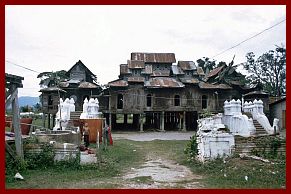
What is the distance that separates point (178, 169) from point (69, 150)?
177 inches

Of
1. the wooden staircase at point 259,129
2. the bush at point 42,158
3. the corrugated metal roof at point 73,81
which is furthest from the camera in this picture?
the corrugated metal roof at point 73,81

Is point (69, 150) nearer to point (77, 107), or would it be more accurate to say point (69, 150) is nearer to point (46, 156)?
point (46, 156)

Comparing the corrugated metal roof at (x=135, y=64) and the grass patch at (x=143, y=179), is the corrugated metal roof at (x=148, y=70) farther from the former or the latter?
the grass patch at (x=143, y=179)

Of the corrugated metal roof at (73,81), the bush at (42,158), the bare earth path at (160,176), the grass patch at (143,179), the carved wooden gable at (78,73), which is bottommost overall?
the bare earth path at (160,176)

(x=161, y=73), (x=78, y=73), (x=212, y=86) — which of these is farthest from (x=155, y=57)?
(x=78, y=73)

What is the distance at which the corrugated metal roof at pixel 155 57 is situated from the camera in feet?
138

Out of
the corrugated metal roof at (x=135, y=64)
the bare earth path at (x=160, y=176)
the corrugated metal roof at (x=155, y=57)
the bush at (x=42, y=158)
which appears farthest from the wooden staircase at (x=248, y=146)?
the corrugated metal roof at (x=155, y=57)

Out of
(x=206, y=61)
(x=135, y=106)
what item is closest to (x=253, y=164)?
(x=135, y=106)

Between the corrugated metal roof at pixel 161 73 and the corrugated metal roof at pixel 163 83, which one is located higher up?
the corrugated metal roof at pixel 161 73

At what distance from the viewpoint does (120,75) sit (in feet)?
128

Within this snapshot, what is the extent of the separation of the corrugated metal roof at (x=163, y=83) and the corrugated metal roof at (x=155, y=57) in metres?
5.06

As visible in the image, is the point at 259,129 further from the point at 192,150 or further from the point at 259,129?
the point at 192,150

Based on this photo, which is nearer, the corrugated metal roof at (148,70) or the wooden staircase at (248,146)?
the wooden staircase at (248,146)

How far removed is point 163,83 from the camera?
117 ft
